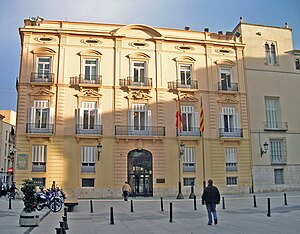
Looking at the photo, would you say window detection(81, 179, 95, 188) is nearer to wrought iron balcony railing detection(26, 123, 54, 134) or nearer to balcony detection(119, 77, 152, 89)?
wrought iron balcony railing detection(26, 123, 54, 134)

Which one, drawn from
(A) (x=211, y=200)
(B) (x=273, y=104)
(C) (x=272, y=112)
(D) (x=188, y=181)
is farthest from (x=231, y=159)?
(A) (x=211, y=200)

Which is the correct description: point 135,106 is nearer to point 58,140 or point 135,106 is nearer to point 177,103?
point 177,103

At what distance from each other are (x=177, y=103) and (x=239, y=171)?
859cm

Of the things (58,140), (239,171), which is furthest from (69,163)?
(239,171)

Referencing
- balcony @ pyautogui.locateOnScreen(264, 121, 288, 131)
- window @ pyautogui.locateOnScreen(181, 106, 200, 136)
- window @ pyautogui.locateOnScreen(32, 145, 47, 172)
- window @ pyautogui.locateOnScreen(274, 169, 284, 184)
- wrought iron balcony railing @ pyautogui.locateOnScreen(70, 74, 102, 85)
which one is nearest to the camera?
window @ pyautogui.locateOnScreen(32, 145, 47, 172)

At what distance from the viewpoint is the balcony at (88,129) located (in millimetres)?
29219

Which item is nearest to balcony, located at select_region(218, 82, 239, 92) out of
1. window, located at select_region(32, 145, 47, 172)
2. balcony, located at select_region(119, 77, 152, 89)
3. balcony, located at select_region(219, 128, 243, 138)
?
balcony, located at select_region(219, 128, 243, 138)

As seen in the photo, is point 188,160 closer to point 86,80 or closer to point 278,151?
point 278,151

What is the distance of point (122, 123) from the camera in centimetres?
3020

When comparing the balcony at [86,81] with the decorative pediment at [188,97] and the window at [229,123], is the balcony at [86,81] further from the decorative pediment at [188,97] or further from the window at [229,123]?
the window at [229,123]

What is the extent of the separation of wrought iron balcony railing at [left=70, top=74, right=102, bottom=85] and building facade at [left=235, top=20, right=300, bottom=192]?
48.5ft

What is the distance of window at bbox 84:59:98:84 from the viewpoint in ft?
101

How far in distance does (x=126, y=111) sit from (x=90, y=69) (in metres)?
5.02

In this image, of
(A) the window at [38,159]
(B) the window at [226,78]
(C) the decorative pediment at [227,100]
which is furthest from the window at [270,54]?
(A) the window at [38,159]
